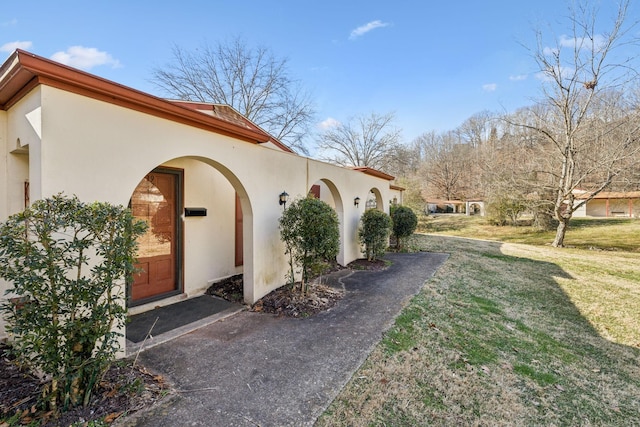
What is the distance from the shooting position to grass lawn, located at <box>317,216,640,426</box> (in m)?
2.75

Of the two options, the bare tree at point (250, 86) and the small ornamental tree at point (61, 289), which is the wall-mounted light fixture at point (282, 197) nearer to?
the small ornamental tree at point (61, 289)

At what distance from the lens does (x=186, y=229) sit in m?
5.47

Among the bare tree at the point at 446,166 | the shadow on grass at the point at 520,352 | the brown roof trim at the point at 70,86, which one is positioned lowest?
the shadow on grass at the point at 520,352

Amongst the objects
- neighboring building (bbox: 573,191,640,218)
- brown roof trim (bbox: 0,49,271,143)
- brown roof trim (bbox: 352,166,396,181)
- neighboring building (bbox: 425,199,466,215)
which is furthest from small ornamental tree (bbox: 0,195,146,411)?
neighboring building (bbox: 425,199,466,215)

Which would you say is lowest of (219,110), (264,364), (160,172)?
(264,364)

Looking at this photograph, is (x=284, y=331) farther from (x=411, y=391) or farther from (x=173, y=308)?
(x=173, y=308)

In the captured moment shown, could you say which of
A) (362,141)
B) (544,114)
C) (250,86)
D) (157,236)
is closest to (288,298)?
(157,236)

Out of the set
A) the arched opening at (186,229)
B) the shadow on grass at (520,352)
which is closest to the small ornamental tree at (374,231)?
the shadow on grass at (520,352)

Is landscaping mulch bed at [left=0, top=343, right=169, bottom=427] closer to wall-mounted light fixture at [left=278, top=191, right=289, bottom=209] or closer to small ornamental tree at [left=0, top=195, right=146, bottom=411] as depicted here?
small ornamental tree at [left=0, top=195, right=146, bottom=411]

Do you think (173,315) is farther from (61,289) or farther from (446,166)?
(446,166)

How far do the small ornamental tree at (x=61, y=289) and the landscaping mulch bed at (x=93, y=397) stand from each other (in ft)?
0.36

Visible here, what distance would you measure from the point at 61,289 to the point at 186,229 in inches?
124

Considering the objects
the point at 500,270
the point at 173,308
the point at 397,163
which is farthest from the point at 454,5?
the point at 397,163

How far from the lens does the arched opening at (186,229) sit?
494 cm
